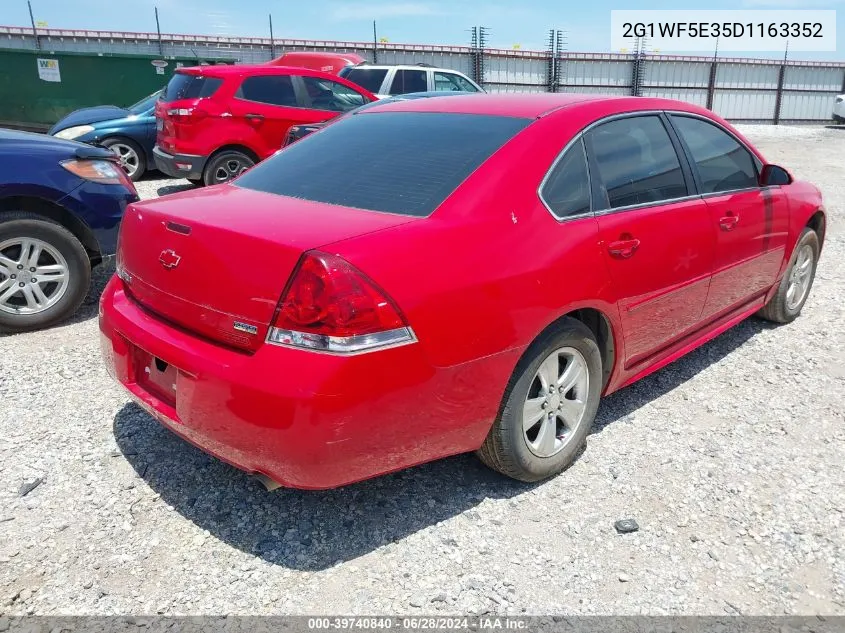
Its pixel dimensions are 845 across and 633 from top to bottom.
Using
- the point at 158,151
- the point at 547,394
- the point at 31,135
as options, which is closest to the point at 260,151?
the point at 158,151

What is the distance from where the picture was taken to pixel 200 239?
244 centimetres

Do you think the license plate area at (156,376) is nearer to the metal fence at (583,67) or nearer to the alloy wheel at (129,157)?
the alloy wheel at (129,157)

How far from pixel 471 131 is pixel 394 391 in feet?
4.21

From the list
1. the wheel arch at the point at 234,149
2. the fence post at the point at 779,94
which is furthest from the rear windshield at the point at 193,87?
the fence post at the point at 779,94

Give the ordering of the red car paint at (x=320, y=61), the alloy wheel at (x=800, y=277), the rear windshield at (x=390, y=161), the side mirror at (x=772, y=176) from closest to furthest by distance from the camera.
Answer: the rear windshield at (x=390, y=161) → the side mirror at (x=772, y=176) → the alloy wheel at (x=800, y=277) → the red car paint at (x=320, y=61)

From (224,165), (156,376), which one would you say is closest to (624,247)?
(156,376)

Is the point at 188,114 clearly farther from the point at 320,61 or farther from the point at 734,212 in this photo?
the point at 734,212

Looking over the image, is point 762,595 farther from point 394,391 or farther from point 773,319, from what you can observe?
point 773,319

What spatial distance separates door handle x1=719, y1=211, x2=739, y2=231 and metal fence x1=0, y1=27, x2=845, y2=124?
20.1 m

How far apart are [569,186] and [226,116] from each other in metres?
7.00

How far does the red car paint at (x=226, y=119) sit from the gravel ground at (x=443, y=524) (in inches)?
219

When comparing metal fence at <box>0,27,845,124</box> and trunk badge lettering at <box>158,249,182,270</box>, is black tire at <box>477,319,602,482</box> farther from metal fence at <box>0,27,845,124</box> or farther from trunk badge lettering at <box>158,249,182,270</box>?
metal fence at <box>0,27,845,124</box>

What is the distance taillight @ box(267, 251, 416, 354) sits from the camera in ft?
7.11

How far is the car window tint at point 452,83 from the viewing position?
Answer: 501 inches
